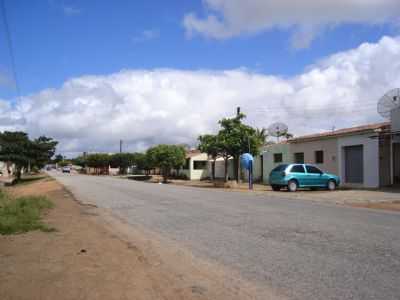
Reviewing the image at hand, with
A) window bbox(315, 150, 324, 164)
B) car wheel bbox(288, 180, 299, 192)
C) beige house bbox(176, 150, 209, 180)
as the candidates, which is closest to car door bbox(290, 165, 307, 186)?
car wheel bbox(288, 180, 299, 192)

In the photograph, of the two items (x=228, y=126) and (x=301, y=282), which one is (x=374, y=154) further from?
(x=301, y=282)

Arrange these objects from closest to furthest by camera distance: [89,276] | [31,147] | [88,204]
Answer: [89,276]
[88,204]
[31,147]

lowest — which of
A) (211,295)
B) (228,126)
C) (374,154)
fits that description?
(211,295)

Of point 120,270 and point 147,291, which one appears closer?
point 147,291

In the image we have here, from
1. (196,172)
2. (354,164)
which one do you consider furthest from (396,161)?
(196,172)

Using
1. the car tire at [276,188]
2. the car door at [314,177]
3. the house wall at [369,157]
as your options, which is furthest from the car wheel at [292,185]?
the house wall at [369,157]

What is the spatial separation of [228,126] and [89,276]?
28.8 meters

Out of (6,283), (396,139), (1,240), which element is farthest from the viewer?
(396,139)

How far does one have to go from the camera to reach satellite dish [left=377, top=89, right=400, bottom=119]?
2570cm

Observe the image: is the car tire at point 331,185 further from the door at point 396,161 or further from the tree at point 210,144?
the tree at point 210,144

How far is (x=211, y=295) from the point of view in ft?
18.4

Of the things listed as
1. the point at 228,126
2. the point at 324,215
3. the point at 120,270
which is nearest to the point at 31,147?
the point at 228,126

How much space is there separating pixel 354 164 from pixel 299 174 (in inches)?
188

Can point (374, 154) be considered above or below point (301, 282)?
above
